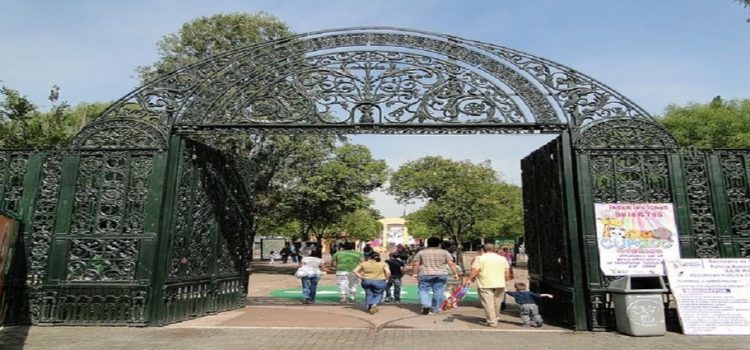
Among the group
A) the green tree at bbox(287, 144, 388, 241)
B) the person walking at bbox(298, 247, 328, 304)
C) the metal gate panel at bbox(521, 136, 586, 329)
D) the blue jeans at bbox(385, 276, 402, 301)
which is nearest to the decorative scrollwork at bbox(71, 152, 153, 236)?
the person walking at bbox(298, 247, 328, 304)

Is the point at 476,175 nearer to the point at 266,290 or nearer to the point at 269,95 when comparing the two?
the point at 266,290

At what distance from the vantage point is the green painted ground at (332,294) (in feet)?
46.3

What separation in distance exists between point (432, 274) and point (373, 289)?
4.22 feet

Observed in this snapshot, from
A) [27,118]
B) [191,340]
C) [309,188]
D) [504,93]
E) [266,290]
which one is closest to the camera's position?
[191,340]

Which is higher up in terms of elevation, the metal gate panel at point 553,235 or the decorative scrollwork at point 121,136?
the decorative scrollwork at point 121,136

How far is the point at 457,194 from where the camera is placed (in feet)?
86.9

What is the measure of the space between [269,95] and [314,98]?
83 cm

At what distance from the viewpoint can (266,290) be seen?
1641cm

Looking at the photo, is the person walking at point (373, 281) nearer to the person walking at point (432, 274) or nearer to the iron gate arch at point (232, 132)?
the person walking at point (432, 274)

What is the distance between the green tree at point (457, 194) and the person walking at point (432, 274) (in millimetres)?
15631

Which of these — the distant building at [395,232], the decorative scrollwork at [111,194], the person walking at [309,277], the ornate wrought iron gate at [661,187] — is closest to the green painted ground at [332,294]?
the person walking at [309,277]

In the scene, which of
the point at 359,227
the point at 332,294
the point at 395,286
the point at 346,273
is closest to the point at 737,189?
the point at 395,286

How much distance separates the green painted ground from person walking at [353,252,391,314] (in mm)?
3327

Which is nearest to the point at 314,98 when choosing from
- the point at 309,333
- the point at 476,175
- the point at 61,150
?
the point at 309,333
